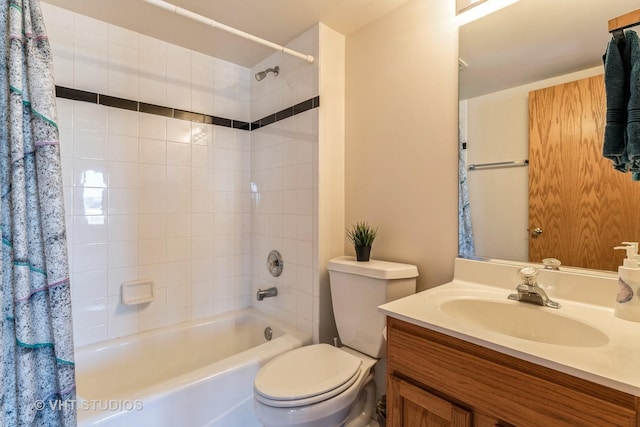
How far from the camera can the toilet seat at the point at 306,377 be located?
3.76 ft

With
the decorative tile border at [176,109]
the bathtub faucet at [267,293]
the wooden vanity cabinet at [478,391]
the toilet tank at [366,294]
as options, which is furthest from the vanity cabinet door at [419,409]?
the decorative tile border at [176,109]

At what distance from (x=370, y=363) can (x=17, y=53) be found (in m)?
1.69

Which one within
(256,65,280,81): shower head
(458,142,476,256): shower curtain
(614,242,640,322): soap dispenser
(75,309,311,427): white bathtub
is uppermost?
(256,65,280,81): shower head

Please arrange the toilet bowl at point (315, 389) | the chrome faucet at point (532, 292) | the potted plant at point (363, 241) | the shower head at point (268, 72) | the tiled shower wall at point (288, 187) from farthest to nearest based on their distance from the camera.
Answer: the shower head at point (268, 72)
the tiled shower wall at point (288, 187)
the potted plant at point (363, 241)
the toilet bowl at point (315, 389)
the chrome faucet at point (532, 292)

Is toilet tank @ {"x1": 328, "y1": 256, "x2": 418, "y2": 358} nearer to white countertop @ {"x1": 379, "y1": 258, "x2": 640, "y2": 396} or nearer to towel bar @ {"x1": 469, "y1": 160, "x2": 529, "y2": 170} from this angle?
white countertop @ {"x1": 379, "y1": 258, "x2": 640, "y2": 396}

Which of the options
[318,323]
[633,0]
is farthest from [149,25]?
[633,0]

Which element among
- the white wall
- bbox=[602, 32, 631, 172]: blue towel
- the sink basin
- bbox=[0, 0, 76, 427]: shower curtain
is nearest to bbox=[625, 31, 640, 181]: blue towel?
bbox=[602, 32, 631, 172]: blue towel

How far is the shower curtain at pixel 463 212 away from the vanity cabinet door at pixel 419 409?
0.66m

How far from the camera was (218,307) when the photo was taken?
7.21ft

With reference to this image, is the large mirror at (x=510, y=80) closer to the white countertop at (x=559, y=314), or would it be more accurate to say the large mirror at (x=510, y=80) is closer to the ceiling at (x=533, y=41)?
the ceiling at (x=533, y=41)

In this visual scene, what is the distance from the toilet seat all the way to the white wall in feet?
2.50

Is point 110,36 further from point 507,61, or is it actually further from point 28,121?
point 507,61

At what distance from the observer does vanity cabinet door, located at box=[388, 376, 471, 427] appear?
0.84m

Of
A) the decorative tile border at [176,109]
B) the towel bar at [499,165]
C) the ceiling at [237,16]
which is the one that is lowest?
the towel bar at [499,165]
